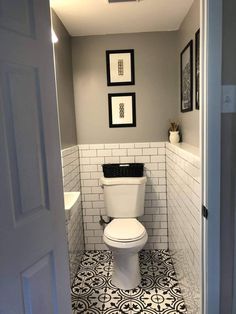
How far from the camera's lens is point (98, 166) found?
107 inches

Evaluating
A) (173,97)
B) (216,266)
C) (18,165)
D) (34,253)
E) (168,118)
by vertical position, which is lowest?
(216,266)

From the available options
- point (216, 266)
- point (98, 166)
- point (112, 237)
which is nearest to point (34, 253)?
point (216, 266)

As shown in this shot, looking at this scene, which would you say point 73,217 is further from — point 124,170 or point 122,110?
point 122,110

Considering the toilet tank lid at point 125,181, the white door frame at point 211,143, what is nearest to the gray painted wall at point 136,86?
the toilet tank lid at point 125,181

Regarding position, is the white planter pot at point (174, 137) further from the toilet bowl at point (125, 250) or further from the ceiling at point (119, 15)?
the ceiling at point (119, 15)

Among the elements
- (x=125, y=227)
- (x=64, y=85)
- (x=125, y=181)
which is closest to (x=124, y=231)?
(x=125, y=227)

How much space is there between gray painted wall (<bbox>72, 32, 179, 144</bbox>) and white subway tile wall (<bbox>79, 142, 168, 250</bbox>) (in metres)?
0.10

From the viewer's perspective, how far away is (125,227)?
223cm

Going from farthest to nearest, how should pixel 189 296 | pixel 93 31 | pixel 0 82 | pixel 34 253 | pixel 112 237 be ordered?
pixel 93 31, pixel 112 237, pixel 189 296, pixel 34 253, pixel 0 82

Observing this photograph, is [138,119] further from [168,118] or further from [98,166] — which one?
[98,166]

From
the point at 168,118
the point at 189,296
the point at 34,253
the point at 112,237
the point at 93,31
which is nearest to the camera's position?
the point at 34,253

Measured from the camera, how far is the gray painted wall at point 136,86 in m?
2.57

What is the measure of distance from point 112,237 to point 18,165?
1.35 m

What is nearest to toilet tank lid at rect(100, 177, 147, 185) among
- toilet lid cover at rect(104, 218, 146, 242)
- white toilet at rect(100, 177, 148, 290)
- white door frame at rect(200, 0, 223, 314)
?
white toilet at rect(100, 177, 148, 290)
